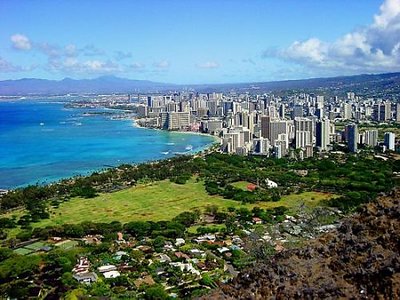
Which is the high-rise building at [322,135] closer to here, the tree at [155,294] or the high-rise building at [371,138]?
the high-rise building at [371,138]

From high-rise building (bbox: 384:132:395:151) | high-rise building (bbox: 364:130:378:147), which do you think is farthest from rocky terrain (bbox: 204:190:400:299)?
high-rise building (bbox: 364:130:378:147)

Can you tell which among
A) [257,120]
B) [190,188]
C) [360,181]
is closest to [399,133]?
[257,120]

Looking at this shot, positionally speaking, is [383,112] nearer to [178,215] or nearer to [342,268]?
[178,215]

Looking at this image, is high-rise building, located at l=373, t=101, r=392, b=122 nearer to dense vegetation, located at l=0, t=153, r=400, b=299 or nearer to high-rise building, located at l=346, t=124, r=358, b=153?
high-rise building, located at l=346, t=124, r=358, b=153

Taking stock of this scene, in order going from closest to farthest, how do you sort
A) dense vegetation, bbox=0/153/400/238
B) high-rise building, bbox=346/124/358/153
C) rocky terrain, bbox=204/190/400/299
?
rocky terrain, bbox=204/190/400/299, dense vegetation, bbox=0/153/400/238, high-rise building, bbox=346/124/358/153

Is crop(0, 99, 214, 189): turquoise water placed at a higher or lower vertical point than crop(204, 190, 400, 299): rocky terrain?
lower

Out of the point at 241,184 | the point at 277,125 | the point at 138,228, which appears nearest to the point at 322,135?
the point at 277,125

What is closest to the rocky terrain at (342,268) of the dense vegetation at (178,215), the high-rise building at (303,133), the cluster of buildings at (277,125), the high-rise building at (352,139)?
the dense vegetation at (178,215)
